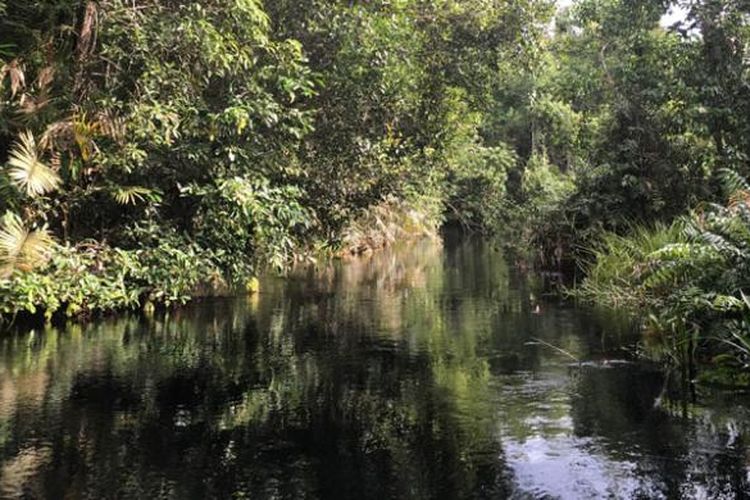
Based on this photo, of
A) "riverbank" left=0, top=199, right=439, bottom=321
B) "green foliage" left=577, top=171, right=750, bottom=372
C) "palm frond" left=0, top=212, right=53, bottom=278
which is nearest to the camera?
"green foliage" left=577, top=171, right=750, bottom=372

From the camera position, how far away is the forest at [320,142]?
417 inches

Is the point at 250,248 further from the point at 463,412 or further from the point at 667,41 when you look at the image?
the point at 667,41

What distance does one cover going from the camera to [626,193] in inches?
709

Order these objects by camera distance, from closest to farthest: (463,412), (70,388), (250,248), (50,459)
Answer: (50,459)
(463,412)
(70,388)
(250,248)

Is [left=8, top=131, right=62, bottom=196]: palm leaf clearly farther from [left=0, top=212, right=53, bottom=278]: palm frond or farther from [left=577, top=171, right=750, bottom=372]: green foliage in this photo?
[left=577, top=171, right=750, bottom=372]: green foliage

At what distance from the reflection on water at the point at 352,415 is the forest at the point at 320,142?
1150mm

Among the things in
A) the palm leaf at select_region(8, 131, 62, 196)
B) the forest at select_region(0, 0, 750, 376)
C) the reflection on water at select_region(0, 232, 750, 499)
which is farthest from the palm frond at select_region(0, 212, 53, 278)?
the reflection on water at select_region(0, 232, 750, 499)

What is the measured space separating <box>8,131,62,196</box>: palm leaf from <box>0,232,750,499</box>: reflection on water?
2388 millimetres

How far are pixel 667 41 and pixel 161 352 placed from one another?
14589mm

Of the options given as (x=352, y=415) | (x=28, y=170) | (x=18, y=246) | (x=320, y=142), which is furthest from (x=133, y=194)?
(x=352, y=415)

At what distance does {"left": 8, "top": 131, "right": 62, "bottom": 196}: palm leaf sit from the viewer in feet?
33.6

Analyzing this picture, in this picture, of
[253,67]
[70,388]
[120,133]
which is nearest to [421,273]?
[253,67]

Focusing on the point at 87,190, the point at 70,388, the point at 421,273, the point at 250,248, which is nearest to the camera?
the point at 70,388

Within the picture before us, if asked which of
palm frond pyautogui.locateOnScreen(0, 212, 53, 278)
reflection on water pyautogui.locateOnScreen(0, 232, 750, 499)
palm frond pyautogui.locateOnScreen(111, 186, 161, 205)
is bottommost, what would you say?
reflection on water pyautogui.locateOnScreen(0, 232, 750, 499)
